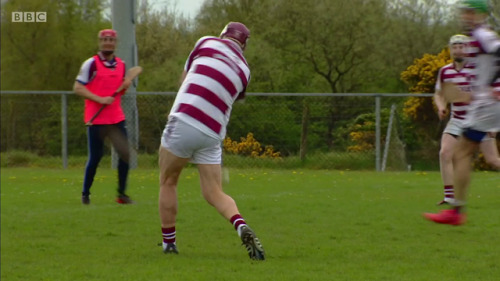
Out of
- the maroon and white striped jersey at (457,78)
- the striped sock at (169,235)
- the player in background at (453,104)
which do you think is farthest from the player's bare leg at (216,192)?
the maroon and white striped jersey at (457,78)

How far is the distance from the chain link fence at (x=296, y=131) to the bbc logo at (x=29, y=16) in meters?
6.00

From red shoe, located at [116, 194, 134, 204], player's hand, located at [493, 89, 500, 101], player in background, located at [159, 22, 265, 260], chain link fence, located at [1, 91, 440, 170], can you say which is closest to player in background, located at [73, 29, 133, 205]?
red shoe, located at [116, 194, 134, 204]

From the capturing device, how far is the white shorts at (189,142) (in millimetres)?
6383

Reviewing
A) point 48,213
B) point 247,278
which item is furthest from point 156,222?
point 247,278

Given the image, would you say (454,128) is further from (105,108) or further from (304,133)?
(304,133)

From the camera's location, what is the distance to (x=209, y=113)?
6.39m

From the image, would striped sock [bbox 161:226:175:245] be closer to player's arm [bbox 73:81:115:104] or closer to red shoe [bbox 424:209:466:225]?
red shoe [bbox 424:209:466:225]

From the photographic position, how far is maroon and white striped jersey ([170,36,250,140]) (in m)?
6.38

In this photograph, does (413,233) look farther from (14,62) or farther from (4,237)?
(14,62)

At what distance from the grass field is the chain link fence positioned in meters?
6.64

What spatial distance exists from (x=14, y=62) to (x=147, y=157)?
12.5 m

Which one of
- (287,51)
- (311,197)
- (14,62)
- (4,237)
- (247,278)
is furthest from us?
(14,62)

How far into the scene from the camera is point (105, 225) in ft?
27.7

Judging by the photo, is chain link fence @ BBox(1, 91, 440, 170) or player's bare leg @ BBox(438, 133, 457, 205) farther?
chain link fence @ BBox(1, 91, 440, 170)
